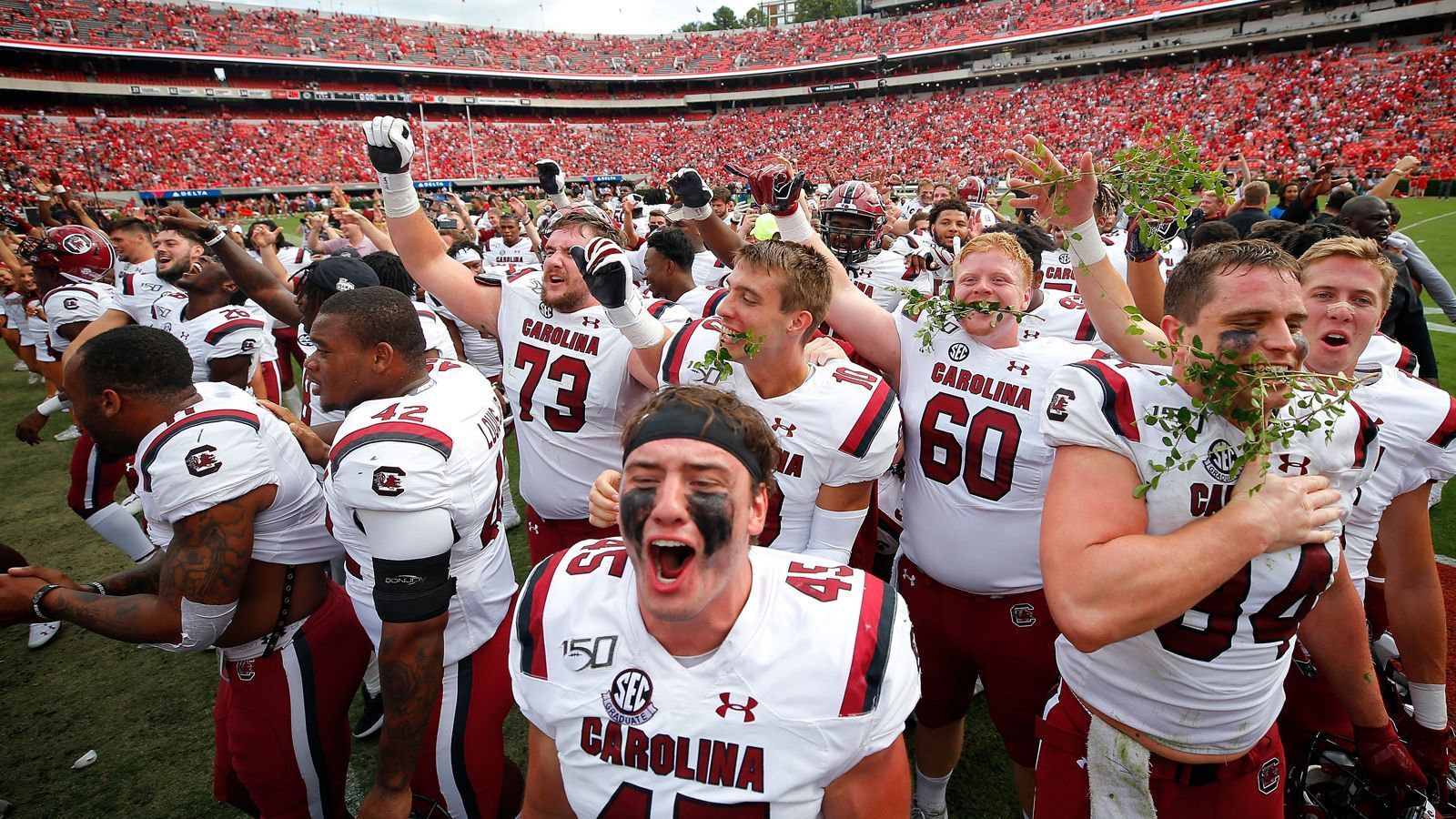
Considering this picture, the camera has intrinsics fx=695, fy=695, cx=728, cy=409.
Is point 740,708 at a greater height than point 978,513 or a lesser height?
greater

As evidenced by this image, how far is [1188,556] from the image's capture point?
1.58m

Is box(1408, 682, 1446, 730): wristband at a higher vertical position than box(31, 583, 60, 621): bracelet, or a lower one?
lower

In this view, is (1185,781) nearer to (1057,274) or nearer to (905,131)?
(1057,274)

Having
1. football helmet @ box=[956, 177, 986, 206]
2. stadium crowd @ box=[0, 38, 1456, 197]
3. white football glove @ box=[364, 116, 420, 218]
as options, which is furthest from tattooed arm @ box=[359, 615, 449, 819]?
stadium crowd @ box=[0, 38, 1456, 197]

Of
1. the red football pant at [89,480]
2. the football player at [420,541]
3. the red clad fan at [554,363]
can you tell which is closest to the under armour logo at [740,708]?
the football player at [420,541]

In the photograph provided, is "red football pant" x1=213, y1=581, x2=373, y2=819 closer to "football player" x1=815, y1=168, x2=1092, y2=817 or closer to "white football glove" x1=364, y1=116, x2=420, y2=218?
"white football glove" x1=364, y1=116, x2=420, y2=218

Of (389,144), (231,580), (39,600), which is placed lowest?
(39,600)

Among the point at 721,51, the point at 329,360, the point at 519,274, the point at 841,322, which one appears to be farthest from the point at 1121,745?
the point at 721,51

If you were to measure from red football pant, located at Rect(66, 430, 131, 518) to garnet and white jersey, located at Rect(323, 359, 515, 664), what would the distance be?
11.9ft

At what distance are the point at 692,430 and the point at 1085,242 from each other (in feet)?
6.49

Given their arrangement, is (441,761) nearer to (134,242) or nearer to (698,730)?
(698,730)

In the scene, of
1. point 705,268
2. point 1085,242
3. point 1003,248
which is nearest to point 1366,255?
point 1085,242

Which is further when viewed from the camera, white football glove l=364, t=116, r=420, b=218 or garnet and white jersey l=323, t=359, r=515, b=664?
white football glove l=364, t=116, r=420, b=218

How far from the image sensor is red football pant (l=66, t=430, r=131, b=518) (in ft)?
15.9
